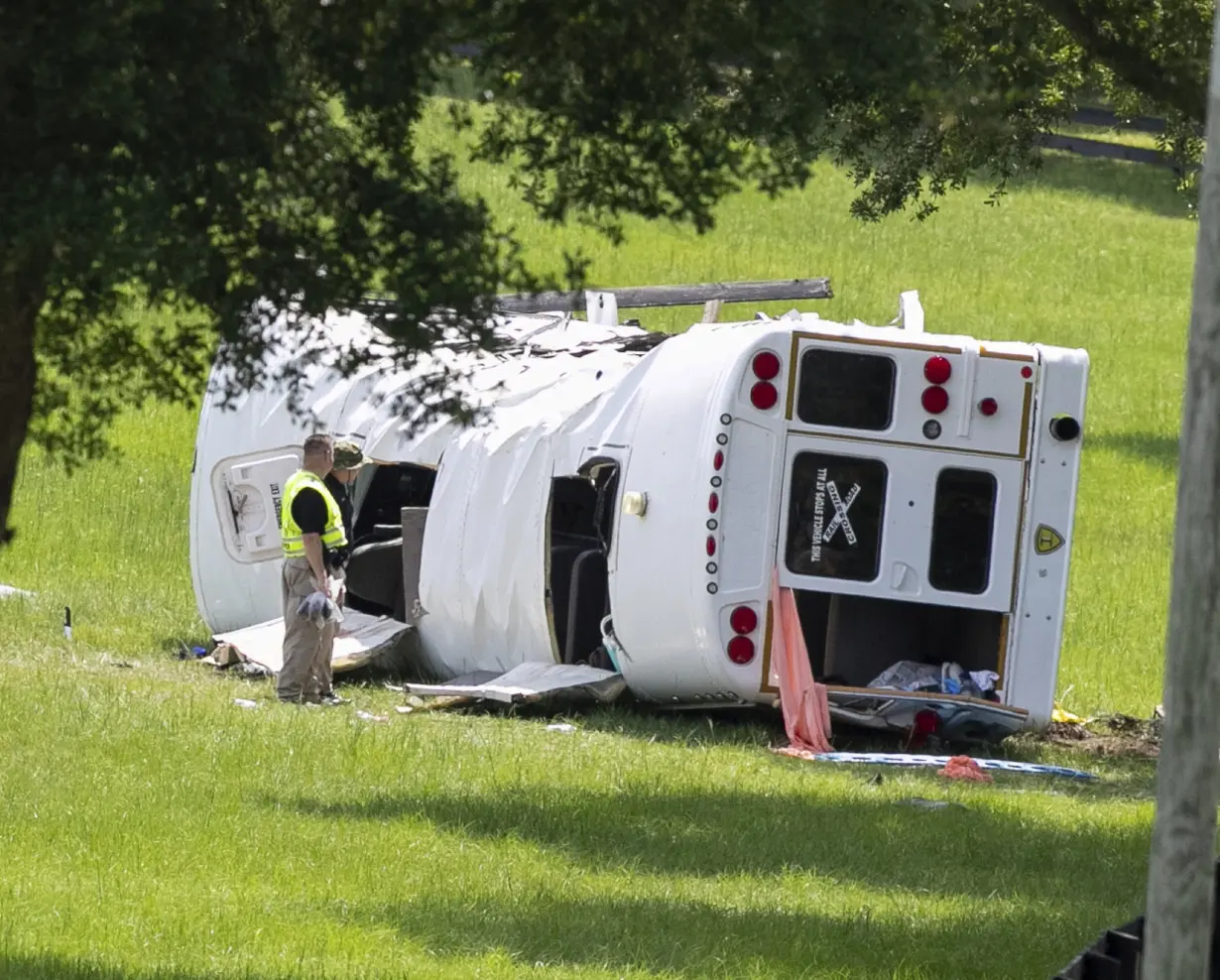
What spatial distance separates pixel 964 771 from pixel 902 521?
169 cm

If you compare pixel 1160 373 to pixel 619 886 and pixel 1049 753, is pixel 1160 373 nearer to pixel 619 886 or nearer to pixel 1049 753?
pixel 1049 753

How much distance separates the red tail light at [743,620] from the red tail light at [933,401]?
1607mm

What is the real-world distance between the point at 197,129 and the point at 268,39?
1.46 ft

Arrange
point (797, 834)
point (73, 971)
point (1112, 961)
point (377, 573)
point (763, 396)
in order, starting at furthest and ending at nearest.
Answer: point (377, 573) < point (763, 396) < point (797, 834) < point (73, 971) < point (1112, 961)

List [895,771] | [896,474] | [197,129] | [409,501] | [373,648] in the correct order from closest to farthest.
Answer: [197,129]
[895,771]
[896,474]
[373,648]
[409,501]

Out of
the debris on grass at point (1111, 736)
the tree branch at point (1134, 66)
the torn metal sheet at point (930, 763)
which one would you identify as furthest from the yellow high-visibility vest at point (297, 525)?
the tree branch at point (1134, 66)

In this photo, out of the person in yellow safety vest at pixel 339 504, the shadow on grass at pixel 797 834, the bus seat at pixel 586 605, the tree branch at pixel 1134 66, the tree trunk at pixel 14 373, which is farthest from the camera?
the bus seat at pixel 586 605

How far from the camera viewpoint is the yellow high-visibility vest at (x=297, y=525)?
14.9 meters

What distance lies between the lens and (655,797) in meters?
11.3

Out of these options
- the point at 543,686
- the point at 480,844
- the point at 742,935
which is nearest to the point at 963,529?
the point at 543,686

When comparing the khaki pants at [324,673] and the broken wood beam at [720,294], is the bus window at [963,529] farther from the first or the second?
the broken wood beam at [720,294]

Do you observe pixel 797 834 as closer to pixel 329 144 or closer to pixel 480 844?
pixel 480 844

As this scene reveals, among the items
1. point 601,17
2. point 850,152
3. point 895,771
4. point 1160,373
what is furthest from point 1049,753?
point 1160,373

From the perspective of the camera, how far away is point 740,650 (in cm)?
1344
